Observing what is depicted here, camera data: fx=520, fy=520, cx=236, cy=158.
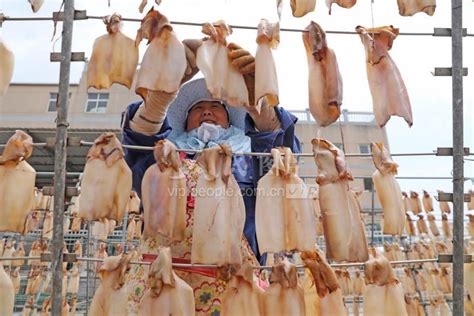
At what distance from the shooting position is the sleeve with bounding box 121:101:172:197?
222 cm

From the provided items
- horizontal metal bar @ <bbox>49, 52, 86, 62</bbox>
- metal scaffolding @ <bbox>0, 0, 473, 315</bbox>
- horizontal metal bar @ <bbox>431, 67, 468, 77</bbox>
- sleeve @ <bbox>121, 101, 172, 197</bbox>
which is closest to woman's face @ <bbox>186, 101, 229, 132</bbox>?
sleeve @ <bbox>121, 101, 172, 197</bbox>

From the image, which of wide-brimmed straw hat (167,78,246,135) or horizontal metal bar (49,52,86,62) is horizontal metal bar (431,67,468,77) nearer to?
wide-brimmed straw hat (167,78,246,135)

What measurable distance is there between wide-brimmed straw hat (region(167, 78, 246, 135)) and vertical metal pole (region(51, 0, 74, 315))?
0.89 meters

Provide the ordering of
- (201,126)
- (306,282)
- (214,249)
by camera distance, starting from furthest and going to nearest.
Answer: (201,126), (306,282), (214,249)

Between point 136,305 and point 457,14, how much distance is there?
5.96 ft

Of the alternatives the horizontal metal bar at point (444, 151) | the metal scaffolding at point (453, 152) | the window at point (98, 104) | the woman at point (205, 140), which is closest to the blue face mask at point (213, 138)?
the woman at point (205, 140)

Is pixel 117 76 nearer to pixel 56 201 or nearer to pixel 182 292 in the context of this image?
pixel 56 201

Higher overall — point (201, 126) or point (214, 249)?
point (201, 126)

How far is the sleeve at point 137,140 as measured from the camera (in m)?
2.22

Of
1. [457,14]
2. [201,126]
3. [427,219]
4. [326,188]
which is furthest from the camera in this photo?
[427,219]

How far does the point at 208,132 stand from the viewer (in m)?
2.57

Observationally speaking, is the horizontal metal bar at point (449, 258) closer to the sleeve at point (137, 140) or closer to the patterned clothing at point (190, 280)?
the patterned clothing at point (190, 280)

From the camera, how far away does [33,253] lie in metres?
6.64

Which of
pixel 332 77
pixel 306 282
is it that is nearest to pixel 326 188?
pixel 332 77
